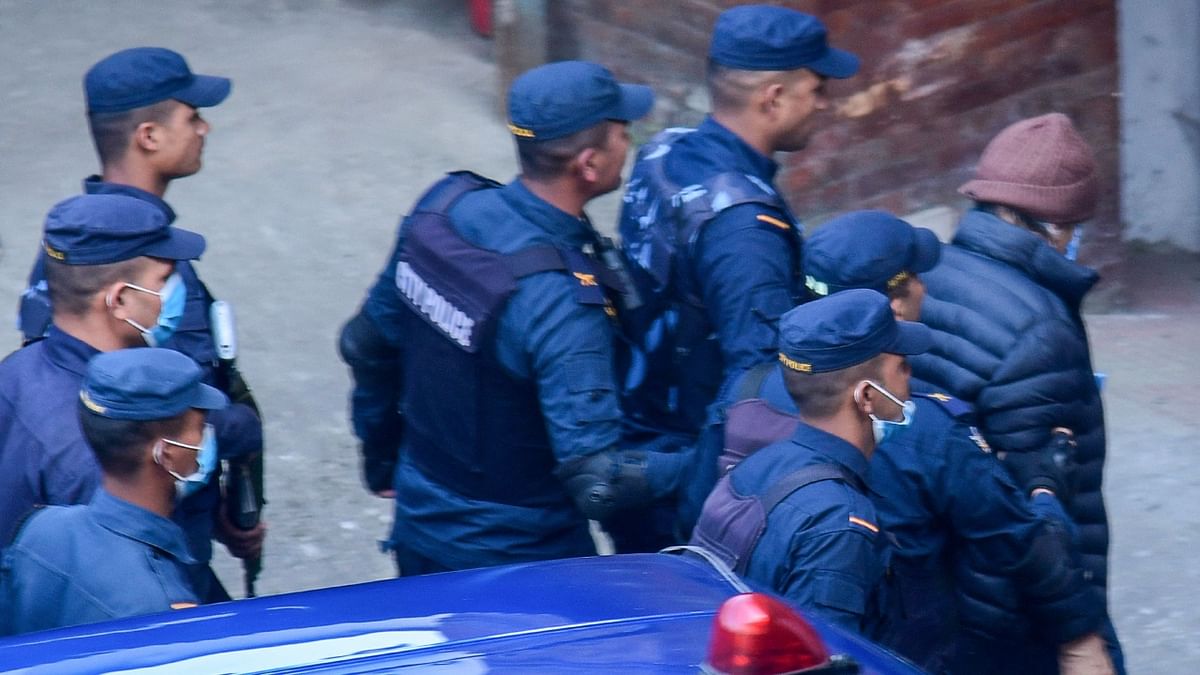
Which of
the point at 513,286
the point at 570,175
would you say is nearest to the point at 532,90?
the point at 570,175

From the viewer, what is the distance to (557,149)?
12.7ft

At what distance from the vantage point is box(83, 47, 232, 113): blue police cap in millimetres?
4383

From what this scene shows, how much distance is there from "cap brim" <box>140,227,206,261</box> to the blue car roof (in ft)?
3.84

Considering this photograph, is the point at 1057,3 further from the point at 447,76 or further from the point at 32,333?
the point at 32,333

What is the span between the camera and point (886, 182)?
6770 millimetres

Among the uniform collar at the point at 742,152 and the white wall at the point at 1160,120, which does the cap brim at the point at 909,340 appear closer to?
the uniform collar at the point at 742,152

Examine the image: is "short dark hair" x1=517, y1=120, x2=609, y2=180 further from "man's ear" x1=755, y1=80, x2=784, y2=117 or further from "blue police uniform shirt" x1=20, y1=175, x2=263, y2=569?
"blue police uniform shirt" x1=20, y1=175, x2=263, y2=569

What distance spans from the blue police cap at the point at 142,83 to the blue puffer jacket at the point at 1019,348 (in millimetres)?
2059

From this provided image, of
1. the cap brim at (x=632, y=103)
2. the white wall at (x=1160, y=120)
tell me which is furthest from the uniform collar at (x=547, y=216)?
the white wall at (x=1160, y=120)

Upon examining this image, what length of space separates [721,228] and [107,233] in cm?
142

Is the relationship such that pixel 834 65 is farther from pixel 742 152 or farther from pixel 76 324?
pixel 76 324

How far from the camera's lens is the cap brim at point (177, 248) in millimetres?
3760

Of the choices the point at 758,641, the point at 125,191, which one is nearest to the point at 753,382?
the point at 758,641

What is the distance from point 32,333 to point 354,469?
1934 mm
